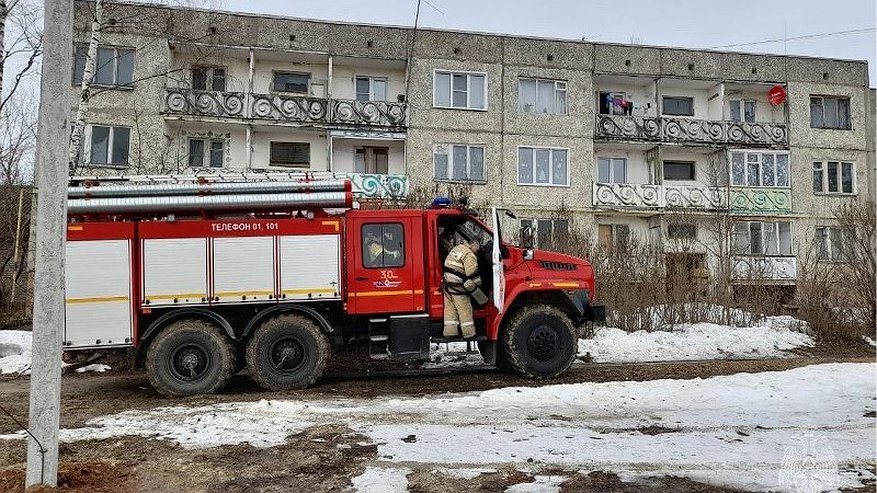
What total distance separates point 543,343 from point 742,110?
81.2ft

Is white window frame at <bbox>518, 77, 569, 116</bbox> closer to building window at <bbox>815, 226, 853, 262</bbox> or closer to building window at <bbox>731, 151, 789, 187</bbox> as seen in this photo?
building window at <bbox>731, 151, 789, 187</bbox>

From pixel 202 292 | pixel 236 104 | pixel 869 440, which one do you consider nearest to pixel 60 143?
pixel 202 292

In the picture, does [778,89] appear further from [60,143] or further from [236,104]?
[60,143]

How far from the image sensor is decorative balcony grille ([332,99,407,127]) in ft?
79.8

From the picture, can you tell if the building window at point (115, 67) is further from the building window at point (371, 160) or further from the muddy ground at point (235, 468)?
the muddy ground at point (235, 468)

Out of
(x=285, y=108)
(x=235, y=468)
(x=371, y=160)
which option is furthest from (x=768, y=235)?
(x=235, y=468)

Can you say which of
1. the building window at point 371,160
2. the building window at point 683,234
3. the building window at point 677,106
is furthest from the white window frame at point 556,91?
the building window at point 683,234

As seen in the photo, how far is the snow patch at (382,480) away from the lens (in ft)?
15.6

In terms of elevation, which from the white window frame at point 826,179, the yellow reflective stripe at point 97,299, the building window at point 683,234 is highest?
the white window frame at point 826,179

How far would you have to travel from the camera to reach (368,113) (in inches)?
965

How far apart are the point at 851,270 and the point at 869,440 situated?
434 inches

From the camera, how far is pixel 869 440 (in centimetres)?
610

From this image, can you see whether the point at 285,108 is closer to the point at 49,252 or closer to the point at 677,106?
the point at 677,106

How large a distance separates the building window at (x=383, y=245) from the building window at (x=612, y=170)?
20.4 meters
